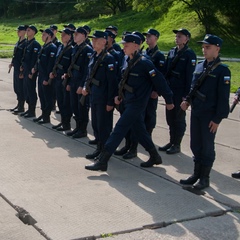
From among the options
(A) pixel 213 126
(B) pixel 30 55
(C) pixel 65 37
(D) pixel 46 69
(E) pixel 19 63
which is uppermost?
(C) pixel 65 37

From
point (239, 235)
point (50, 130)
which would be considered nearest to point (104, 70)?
point (50, 130)

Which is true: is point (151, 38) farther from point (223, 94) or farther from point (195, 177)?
point (195, 177)

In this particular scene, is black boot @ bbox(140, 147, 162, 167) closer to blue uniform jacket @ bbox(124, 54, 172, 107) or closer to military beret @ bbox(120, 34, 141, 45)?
blue uniform jacket @ bbox(124, 54, 172, 107)

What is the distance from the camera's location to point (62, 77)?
887cm

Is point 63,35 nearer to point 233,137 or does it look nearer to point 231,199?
point 233,137

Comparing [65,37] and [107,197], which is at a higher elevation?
[65,37]

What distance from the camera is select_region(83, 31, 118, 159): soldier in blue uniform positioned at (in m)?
7.03

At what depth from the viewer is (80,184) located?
6.05m

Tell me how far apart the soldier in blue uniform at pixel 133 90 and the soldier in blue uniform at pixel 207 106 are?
1.79ft

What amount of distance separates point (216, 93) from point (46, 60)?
4584 millimetres

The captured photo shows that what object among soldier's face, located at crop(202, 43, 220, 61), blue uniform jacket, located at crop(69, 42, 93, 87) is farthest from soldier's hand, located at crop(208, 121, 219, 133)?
blue uniform jacket, located at crop(69, 42, 93, 87)

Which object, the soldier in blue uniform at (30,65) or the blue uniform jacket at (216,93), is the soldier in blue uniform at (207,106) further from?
the soldier in blue uniform at (30,65)

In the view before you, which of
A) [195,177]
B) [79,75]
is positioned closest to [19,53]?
[79,75]

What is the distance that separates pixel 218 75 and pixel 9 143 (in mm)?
3790
